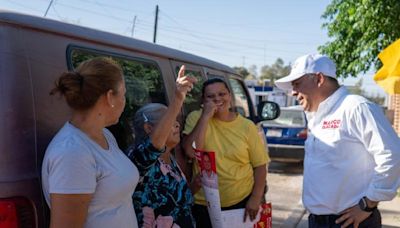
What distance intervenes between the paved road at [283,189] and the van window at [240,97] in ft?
6.72

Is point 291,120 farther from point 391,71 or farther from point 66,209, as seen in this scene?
point 66,209

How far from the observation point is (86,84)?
70.6 inches

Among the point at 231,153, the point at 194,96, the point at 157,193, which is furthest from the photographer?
the point at 194,96

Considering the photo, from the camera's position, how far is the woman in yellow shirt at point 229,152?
3084 millimetres

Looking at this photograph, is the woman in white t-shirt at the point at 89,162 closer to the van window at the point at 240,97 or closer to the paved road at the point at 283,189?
the van window at the point at 240,97

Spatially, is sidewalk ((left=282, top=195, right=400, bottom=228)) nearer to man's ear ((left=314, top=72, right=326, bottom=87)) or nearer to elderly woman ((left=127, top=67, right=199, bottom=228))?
man's ear ((left=314, top=72, right=326, bottom=87))

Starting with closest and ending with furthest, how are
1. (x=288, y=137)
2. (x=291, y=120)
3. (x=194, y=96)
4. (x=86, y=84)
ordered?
(x=86, y=84), (x=194, y=96), (x=288, y=137), (x=291, y=120)

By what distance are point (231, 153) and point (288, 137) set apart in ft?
26.7

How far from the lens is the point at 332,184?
2.69m

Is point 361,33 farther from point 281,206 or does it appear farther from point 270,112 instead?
point 270,112

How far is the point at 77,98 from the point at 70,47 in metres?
0.54

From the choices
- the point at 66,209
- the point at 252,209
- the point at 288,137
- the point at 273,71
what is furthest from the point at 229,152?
the point at 273,71

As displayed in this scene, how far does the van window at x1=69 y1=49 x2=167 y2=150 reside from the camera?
2455 millimetres

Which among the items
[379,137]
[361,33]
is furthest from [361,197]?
[361,33]
